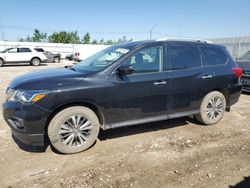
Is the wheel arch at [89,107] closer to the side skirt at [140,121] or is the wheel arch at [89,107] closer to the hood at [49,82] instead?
the side skirt at [140,121]

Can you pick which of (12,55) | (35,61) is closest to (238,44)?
(35,61)

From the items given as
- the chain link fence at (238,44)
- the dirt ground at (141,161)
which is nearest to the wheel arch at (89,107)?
the dirt ground at (141,161)

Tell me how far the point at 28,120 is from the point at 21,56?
19412mm

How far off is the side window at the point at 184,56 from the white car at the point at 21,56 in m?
19.3

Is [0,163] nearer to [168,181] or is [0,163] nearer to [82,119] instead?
[82,119]

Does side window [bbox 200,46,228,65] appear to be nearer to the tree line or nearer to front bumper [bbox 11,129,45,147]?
front bumper [bbox 11,129,45,147]

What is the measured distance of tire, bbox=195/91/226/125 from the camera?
196 inches

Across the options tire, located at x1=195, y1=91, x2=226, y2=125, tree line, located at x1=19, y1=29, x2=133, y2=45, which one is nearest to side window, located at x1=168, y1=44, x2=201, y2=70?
tire, located at x1=195, y1=91, x2=226, y2=125

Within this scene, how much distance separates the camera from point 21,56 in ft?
68.2

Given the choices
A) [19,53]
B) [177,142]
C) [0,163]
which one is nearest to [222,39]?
[19,53]

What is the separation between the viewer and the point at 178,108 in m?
4.60

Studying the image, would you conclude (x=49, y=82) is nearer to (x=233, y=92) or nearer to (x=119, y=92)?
(x=119, y=92)

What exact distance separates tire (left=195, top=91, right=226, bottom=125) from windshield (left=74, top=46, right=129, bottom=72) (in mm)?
2096

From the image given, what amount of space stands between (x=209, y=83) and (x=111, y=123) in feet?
7.51
